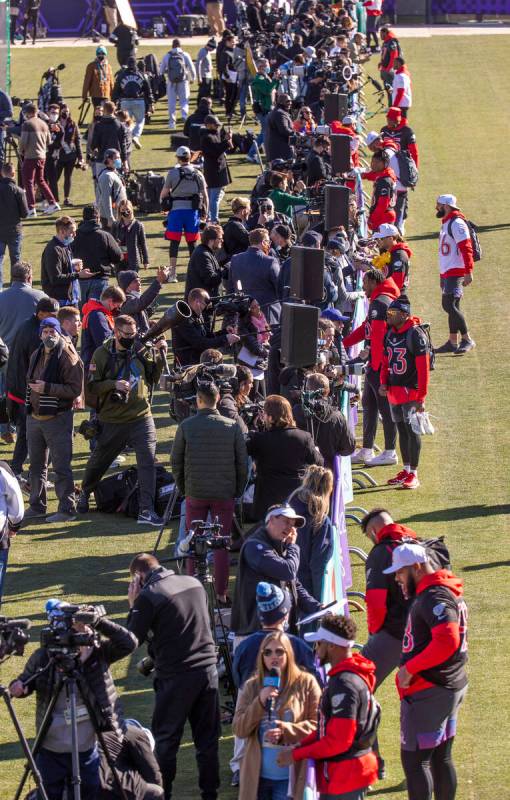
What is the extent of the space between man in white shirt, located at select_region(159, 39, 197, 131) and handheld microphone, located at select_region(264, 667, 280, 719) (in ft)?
77.6

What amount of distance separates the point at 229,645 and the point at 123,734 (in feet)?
7.10

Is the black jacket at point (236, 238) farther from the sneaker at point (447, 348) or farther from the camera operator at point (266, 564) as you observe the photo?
the camera operator at point (266, 564)

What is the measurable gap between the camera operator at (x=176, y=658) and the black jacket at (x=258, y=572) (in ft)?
1.53

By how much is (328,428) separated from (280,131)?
42.1 feet

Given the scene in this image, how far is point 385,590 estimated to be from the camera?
339 inches

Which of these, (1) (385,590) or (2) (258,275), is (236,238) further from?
(1) (385,590)

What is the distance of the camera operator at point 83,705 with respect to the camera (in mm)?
7223

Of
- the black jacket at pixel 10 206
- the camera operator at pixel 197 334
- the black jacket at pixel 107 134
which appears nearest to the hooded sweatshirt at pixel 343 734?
the camera operator at pixel 197 334

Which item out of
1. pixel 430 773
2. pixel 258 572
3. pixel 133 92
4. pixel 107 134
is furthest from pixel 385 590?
pixel 133 92

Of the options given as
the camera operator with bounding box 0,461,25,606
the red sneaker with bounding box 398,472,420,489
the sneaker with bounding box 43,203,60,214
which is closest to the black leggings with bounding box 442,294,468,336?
the red sneaker with bounding box 398,472,420,489

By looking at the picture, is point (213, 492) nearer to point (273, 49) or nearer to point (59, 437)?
point (59, 437)

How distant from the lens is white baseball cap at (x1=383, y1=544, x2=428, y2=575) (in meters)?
8.02

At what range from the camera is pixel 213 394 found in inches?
412

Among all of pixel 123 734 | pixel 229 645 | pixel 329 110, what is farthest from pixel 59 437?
pixel 329 110
